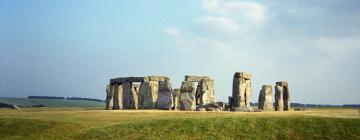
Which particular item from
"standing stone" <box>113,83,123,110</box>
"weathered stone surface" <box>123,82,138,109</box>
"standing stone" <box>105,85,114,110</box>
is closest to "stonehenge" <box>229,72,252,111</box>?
"weathered stone surface" <box>123,82,138,109</box>

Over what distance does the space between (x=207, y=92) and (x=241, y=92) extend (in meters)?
3.76

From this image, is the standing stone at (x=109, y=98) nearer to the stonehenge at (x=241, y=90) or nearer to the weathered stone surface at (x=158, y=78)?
the weathered stone surface at (x=158, y=78)

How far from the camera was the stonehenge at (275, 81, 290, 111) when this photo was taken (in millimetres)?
47781

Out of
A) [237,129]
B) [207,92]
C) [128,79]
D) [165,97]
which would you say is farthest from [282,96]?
[237,129]

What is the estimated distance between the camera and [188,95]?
46312 millimetres

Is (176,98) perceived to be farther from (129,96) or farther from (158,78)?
(129,96)

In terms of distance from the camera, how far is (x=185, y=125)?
28219mm

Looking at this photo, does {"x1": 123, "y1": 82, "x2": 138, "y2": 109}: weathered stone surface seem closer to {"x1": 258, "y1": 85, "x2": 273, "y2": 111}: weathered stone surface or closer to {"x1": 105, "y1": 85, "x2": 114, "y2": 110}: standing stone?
{"x1": 105, "y1": 85, "x2": 114, "y2": 110}: standing stone

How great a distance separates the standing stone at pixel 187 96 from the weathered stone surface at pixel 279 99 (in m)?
8.49

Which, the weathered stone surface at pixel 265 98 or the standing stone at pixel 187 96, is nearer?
the standing stone at pixel 187 96

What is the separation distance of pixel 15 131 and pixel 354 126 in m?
19.8

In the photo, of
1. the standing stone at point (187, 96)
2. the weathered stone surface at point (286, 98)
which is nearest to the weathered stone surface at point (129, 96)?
the standing stone at point (187, 96)

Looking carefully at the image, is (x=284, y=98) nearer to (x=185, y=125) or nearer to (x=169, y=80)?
(x=169, y=80)

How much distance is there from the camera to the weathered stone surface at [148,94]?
157ft
